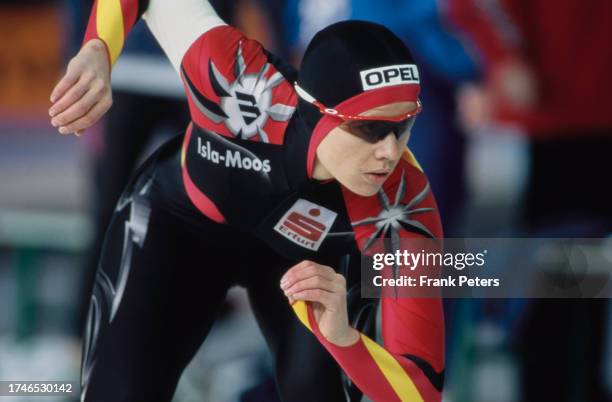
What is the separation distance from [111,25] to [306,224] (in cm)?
64

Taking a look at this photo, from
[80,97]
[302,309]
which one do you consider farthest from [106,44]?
[302,309]

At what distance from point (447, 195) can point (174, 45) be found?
1.56 m

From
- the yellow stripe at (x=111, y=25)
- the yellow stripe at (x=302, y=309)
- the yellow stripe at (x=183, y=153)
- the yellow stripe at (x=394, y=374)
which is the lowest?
the yellow stripe at (x=394, y=374)

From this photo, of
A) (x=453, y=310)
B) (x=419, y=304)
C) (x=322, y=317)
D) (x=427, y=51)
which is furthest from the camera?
(x=453, y=310)

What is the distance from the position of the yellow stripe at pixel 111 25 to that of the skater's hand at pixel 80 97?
16 centimetres

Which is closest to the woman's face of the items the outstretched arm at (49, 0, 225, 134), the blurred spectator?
the outstretched arm at (49, 0, 225, 134)

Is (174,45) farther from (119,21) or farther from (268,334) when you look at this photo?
(268,334)

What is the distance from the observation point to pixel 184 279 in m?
3.76

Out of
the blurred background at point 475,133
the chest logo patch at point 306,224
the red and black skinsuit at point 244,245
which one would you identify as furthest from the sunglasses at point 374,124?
the blurred background at point 475,133

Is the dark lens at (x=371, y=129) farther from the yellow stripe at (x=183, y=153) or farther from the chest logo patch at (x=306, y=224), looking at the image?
the yellow stripe at (x=183, y=153)

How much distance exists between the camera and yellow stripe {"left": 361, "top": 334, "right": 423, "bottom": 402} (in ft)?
10.8

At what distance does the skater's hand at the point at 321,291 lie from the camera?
10.1 ft

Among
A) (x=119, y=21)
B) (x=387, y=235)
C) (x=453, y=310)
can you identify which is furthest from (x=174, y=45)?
(x=453, y=310)

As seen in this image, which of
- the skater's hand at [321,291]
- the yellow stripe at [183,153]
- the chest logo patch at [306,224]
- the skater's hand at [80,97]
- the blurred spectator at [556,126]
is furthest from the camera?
the blurred spectator at [556,126]
